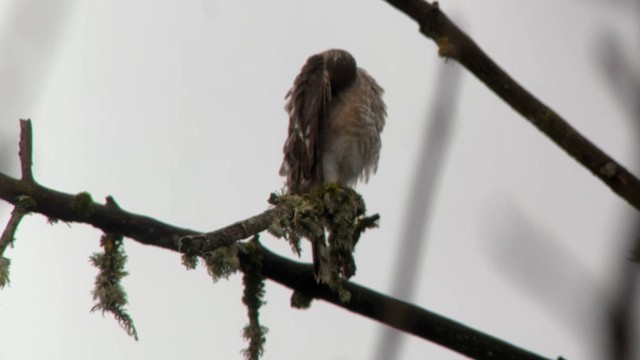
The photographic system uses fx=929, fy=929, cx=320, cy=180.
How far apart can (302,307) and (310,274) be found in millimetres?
145

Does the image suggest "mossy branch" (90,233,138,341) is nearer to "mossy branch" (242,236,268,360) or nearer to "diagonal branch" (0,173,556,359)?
"diagonal branch" (0,173,556,359)

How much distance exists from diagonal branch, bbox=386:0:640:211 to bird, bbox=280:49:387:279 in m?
3.89

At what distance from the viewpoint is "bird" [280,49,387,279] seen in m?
5.71

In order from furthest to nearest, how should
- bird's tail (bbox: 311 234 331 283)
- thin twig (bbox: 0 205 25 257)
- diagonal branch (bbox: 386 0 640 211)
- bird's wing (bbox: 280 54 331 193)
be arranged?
bird's wing (bbox: 280 54 331 193), bird's tail (bbox: 311 234 331 283), thin twig (bbox: 0 205 25 257), diagonal branch (bbox: 386 0 640 211)

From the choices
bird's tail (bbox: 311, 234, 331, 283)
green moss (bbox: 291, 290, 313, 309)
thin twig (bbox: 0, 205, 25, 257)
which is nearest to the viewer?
thin twig (bbox: 0, 205, 25, 257)

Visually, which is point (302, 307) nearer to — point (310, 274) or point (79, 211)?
point (310, 274)

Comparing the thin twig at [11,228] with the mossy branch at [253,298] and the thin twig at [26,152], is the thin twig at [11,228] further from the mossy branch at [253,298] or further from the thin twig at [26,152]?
the mossy branch at [253,298]

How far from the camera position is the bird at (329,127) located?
571 centimetres

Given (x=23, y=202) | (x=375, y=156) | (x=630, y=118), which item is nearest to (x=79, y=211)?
(x=23, y=202)

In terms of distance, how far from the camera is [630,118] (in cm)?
104

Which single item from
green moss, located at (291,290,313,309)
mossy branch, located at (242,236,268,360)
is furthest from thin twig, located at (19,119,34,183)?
green moss, located at (291,290,313,309)

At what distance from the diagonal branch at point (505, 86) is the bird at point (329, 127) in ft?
12.7

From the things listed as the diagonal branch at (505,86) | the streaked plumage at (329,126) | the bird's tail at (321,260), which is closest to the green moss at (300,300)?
the bird's tail at (321,260)

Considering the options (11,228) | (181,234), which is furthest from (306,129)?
(11,228)
